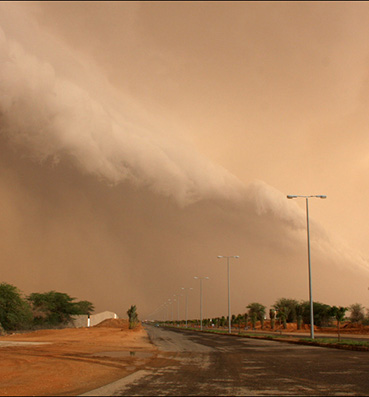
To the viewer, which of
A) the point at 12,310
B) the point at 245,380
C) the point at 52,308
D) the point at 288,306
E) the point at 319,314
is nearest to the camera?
the point at 245,380

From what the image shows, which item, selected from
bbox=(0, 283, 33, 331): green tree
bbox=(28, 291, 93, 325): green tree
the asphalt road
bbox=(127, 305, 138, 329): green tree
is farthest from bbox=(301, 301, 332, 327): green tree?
the asphalt road

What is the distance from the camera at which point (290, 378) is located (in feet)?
46.6

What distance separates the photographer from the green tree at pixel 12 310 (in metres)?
74.1

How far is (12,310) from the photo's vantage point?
2972 inches

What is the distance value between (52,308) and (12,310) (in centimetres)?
2946

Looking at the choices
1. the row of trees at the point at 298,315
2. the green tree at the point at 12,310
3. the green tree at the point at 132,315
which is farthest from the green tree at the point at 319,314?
the green tree at the point at 12,310

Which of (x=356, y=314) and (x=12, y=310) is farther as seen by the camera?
(x=356, y=314)

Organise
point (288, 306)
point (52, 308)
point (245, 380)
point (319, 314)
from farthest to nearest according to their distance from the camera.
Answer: point (288, 306)
point (319, 314)
point (52, 308)
point (245, 380)

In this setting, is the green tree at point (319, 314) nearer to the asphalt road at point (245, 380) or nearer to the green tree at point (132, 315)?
the green tree at point (132, 315)

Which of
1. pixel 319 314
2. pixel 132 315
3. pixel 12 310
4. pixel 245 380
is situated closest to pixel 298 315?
pixel 319 314

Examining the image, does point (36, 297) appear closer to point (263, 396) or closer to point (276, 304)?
point (276, 304)

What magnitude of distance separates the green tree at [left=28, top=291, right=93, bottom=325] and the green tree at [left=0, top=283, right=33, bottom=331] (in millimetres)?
23000

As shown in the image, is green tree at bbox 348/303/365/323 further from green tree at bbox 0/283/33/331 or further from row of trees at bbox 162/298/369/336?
green tree at bbox 0/283/33/331

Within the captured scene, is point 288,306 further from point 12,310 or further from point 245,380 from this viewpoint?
point 245,380
